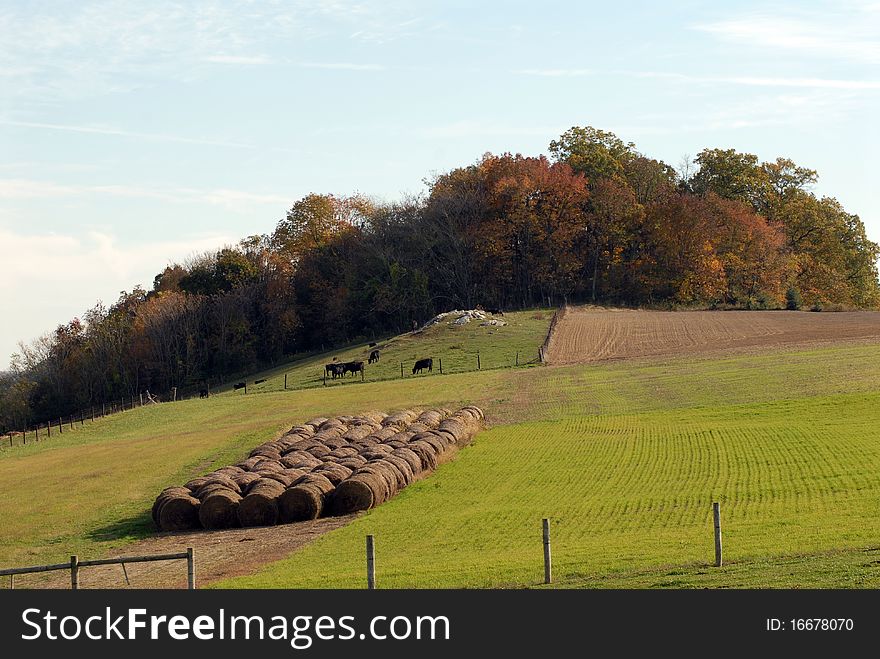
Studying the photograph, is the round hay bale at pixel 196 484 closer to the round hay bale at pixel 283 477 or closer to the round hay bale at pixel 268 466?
the round hay bale at pixel 283 477

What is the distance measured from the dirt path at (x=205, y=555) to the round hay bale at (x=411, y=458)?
19.4 ft

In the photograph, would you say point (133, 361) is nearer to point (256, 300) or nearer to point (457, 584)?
point (256, 300)

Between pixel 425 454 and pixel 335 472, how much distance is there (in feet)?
18.9

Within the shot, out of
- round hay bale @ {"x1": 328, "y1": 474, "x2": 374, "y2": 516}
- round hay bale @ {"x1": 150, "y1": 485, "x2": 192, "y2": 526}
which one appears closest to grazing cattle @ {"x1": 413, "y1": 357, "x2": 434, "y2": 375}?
round hay bale @ {"x1": 328, "y1": 474, "x2": 374, "y2": 516}

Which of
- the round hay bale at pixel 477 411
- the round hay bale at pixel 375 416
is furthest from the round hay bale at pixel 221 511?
the round hay bale at pixel 477 411

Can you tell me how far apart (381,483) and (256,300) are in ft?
293

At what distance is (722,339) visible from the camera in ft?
269

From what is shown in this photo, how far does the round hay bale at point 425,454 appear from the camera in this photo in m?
41.9

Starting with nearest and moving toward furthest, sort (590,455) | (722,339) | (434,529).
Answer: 1. (434,529)
2. (590,455)
3. (722,339)

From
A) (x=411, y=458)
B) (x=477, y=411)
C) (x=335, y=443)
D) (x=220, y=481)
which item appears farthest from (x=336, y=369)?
(x=220, y=481)

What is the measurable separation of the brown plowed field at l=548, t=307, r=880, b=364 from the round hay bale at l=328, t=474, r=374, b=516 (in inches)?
1626

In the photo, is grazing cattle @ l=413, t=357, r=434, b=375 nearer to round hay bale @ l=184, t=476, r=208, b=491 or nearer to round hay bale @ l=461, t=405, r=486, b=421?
round hay bale @ l=461, t=405, r=486, b=421

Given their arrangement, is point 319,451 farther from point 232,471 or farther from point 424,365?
point 424,365
